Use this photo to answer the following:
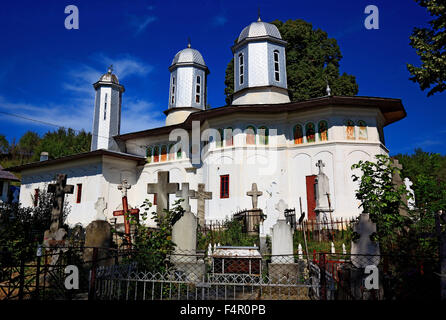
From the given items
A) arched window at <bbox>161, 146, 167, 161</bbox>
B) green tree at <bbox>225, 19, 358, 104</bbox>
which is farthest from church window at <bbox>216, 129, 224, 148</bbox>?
green tree at <bbox>225, 19, 358, 104</bbox>

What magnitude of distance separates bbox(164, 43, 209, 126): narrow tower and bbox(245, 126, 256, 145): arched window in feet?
24.2

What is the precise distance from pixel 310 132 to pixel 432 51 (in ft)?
21.7

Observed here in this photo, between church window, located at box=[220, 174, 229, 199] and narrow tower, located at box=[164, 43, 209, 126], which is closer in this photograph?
church window, located at box=[220, 174, 229, 199]

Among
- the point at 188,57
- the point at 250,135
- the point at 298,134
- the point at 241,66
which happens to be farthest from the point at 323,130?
the point at 188,57

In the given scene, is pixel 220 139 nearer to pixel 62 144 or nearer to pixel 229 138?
pixel 229 138

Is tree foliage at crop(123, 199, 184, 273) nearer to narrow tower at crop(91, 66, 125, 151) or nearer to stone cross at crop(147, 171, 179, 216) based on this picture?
stone cross at crop(147, 171, 179, 216)

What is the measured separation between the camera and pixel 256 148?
17.3m

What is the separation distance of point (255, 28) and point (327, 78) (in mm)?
7361

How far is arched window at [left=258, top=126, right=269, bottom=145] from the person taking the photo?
1750 cm

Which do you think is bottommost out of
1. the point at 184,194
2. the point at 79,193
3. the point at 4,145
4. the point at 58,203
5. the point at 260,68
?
the point at 58,203

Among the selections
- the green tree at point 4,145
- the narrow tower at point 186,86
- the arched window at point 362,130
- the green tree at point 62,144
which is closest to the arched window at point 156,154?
the narrow tower at point 186,86

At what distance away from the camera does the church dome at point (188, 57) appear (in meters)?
24.7

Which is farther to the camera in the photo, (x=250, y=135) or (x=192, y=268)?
(x=250, y=135)

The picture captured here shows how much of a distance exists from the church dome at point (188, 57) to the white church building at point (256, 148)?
3.09m
